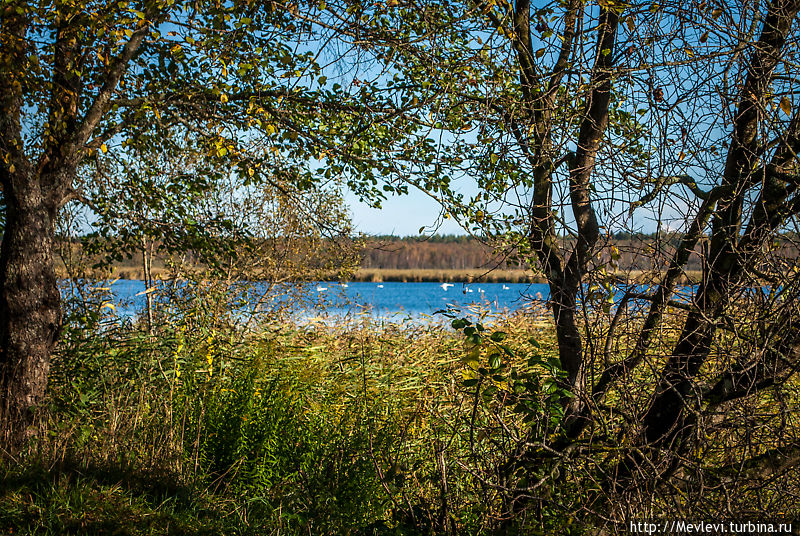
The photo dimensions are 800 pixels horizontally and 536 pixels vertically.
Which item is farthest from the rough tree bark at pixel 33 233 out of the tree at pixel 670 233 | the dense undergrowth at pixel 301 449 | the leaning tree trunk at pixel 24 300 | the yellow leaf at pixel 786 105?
the yellow leaf at pixel 786 105

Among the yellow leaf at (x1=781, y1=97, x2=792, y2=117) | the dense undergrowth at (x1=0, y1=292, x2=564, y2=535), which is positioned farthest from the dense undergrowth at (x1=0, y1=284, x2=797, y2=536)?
the yellow leaf at (x1=781, y1=97, x2=792, y2=117)

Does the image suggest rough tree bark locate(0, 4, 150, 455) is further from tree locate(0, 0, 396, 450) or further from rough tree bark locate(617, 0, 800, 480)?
rough tree bark locate(617, 0, 800, 480)

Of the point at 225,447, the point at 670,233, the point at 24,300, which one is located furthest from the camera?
the point at 24,300

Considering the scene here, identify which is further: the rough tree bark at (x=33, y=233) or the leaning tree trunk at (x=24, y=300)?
the leaning tree trunk at (x=24, y=300)

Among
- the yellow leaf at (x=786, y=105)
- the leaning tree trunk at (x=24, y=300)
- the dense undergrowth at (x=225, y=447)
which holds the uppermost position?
the yellow leaf at (x=786, y=105)

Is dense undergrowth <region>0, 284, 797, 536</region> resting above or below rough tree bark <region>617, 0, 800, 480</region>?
below

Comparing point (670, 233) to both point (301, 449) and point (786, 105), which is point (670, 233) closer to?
point (786, 105)

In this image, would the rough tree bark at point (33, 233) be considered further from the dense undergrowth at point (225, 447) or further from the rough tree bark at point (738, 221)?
the rough tree bark at point (738, 221)

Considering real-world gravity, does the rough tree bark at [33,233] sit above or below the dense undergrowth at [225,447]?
above

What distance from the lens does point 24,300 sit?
527 centimetres

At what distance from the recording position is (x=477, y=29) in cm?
422

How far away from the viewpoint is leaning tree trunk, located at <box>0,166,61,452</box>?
5.21m

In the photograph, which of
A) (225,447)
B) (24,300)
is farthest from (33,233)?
(225,447)

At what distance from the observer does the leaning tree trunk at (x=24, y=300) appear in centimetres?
521
